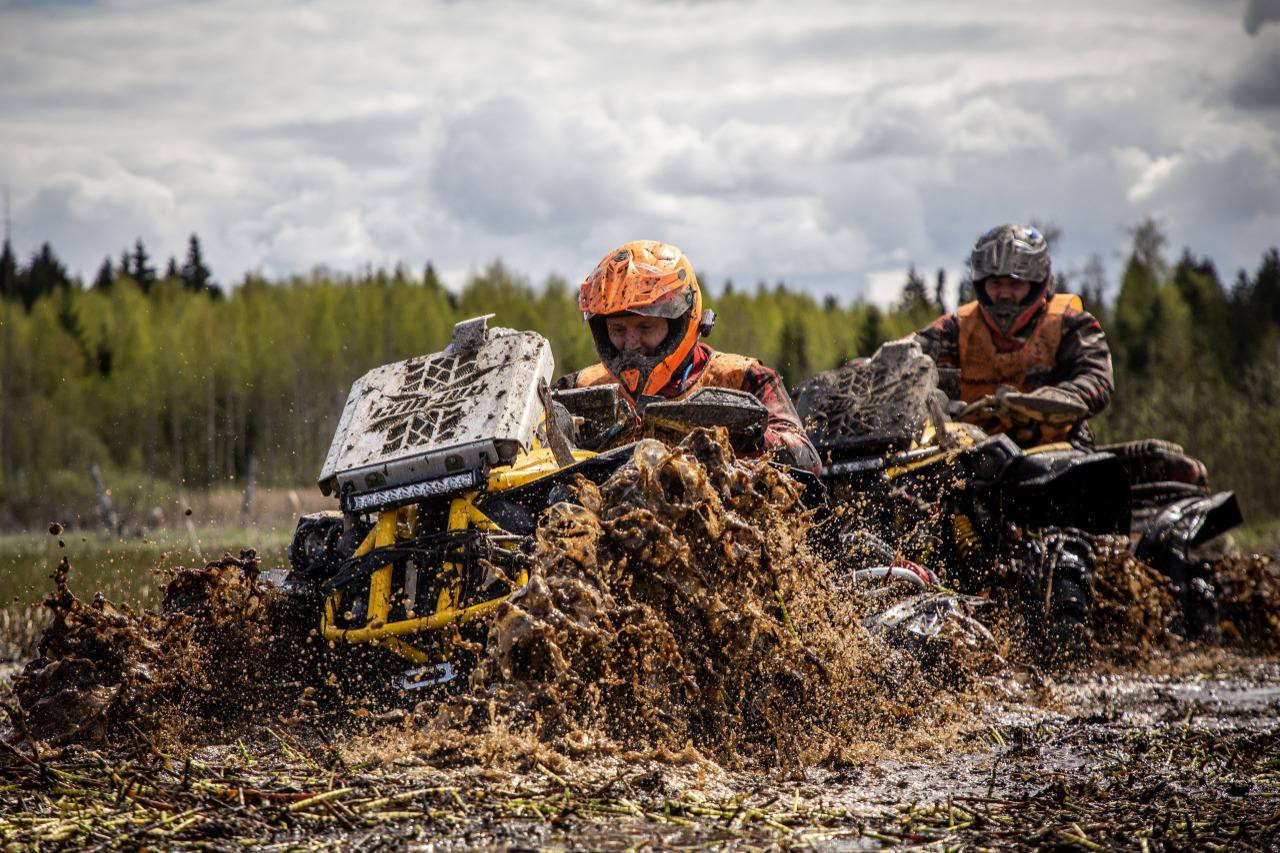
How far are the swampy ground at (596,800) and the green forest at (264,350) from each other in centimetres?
3420

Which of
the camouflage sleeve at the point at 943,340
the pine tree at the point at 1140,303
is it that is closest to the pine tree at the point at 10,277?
the pine tree at the point at 1140,303

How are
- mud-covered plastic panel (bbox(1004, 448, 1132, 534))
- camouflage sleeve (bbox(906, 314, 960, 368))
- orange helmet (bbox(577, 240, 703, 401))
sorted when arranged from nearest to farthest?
orange helmet (bbox(577, 240, 703, 401)) < mud-covered plastic panel (bbox(1004, 448, 1132, 534)) < camouflage sleeve (bbox(906, 314, 960, 368))

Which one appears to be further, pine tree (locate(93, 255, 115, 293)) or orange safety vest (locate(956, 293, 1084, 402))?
pine tree (locate(93, 255, 115, 293))

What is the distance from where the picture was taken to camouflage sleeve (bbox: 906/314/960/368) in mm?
10938

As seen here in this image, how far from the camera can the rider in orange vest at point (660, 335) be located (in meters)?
7.24

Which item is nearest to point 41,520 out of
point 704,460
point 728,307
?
point 704,460

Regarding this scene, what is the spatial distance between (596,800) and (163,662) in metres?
2.55

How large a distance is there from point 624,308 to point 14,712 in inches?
132

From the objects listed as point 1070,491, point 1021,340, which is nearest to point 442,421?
point 1070,491

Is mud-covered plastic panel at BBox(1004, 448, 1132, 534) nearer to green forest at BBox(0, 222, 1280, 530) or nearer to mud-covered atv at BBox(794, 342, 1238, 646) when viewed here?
mud-covered atv at BBox(794, 342, 1238, 646)

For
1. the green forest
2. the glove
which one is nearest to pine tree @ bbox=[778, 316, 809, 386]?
the green forest

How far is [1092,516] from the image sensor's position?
9766mm

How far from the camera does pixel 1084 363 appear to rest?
412 inches

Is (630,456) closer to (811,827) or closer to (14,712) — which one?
(811,827)
